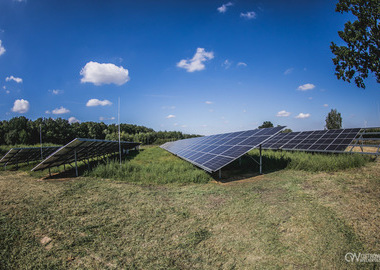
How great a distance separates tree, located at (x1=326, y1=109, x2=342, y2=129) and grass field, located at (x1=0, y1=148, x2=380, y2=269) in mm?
62722

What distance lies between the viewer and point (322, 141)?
16094 millimetres

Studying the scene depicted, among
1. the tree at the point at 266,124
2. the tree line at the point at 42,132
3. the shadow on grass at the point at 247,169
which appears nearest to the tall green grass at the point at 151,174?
the shadow on grass at the point at 247,169

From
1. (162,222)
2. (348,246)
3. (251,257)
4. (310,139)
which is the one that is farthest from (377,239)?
(310,139)

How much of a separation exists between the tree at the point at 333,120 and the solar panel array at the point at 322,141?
50637 millimetres

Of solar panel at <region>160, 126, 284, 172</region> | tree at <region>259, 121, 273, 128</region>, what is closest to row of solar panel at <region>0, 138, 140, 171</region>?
solar panel at <region>160, 126, 284, 172</region>

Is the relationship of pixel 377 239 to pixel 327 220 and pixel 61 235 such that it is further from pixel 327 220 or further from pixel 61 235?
pixel 61 235

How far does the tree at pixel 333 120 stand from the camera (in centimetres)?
5734

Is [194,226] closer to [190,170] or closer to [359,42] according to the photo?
[190,170]

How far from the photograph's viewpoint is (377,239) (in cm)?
393

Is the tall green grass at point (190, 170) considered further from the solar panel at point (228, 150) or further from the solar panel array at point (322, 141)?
the solar panel array at point (322, 141)

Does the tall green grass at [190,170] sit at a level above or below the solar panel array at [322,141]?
below

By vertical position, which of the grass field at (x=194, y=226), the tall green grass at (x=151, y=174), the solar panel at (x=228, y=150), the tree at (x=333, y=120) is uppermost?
the tree at (x=333, y=120)

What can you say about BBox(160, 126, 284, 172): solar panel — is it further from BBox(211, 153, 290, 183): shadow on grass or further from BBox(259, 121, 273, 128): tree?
BBox(259, 121, 273, 128): tree

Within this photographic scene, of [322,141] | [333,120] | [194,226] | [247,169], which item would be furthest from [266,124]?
[194,226]
